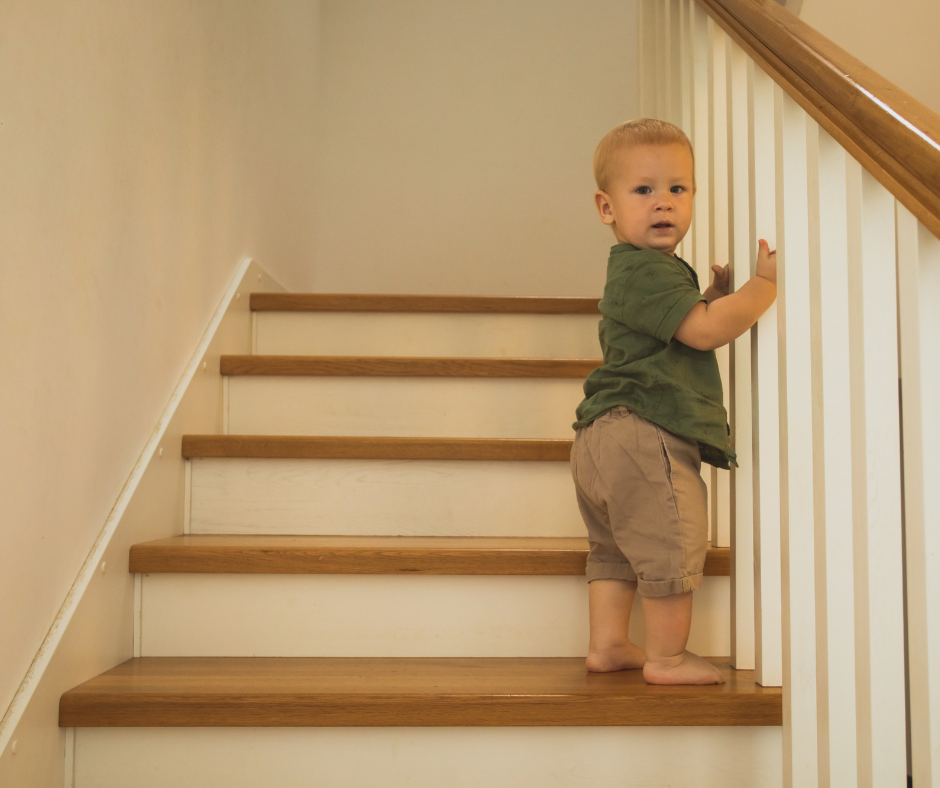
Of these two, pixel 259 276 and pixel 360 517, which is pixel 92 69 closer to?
pixel 360 517

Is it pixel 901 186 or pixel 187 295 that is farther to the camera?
pixel 187 295

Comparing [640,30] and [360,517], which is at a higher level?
[640,30]

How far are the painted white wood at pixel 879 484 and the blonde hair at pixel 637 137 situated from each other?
46 cm

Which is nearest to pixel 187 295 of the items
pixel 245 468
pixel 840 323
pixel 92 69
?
pixel 245 468

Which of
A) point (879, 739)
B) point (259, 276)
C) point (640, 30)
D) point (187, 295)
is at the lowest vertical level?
point (879, 739)

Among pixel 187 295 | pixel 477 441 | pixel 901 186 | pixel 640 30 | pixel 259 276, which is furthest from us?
pixel 259 276

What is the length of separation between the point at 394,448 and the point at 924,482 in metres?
0.98

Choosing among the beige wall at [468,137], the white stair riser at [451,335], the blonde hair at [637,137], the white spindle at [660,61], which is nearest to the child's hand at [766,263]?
the blonde hair at [637,137]

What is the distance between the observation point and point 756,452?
1.07 metres

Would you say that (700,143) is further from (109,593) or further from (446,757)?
(109,593)

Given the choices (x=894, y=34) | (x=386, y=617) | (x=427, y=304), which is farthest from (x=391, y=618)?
(x=894, y=34)

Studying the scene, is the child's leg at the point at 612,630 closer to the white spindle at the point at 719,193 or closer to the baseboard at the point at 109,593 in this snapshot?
the white spindle at the point at 719,193

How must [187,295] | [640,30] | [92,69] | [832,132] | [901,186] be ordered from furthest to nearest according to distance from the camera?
1. [640,30]
2. [187,295]
3. [92,69]
4. [832,132]
5. [901,186]

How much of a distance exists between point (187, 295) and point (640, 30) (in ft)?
3.78
